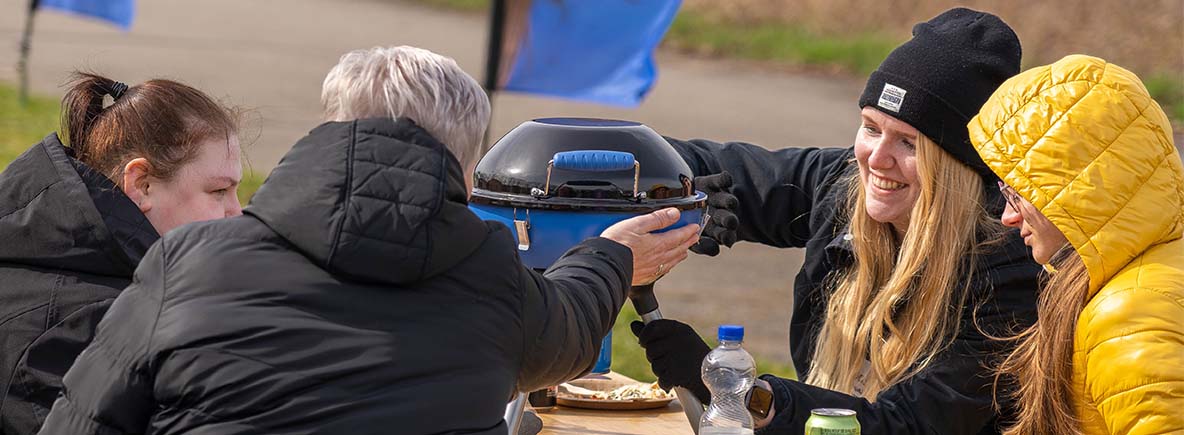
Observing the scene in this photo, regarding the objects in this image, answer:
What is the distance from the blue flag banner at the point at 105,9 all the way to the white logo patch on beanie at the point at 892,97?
6.17 meters

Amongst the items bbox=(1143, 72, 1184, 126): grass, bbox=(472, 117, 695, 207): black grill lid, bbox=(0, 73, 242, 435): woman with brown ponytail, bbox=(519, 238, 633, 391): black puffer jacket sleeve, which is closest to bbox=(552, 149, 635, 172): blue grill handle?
bbox=(472, 117, 695, 207): black grill lid

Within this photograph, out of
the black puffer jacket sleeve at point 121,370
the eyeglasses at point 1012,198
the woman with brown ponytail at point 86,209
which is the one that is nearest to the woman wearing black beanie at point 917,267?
the eyeglasses at point 1012,198

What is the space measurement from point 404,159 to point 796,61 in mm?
12341

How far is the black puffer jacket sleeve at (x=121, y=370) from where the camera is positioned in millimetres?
2148

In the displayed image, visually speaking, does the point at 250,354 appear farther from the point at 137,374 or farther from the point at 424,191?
the point at 424,191

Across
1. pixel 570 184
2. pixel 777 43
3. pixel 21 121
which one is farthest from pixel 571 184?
pixel 777 43

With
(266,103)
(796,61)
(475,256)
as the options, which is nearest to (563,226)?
(475,256)

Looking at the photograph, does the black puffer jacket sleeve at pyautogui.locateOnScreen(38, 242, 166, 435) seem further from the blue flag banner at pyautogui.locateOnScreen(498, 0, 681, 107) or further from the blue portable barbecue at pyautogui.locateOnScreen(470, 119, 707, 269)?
the blue flag banner at pyautogui.locateOnScreen(498, 0, 681, 107)

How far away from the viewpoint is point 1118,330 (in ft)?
8.38

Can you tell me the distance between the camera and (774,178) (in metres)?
3.78

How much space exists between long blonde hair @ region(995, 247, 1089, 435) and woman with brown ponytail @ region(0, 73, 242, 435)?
1.65 metres

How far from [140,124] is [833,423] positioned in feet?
4.74

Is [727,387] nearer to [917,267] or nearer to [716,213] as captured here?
[716,213]

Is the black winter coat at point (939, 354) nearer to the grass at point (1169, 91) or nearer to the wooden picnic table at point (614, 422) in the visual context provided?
the wooden picnic table at point (614, 422)
